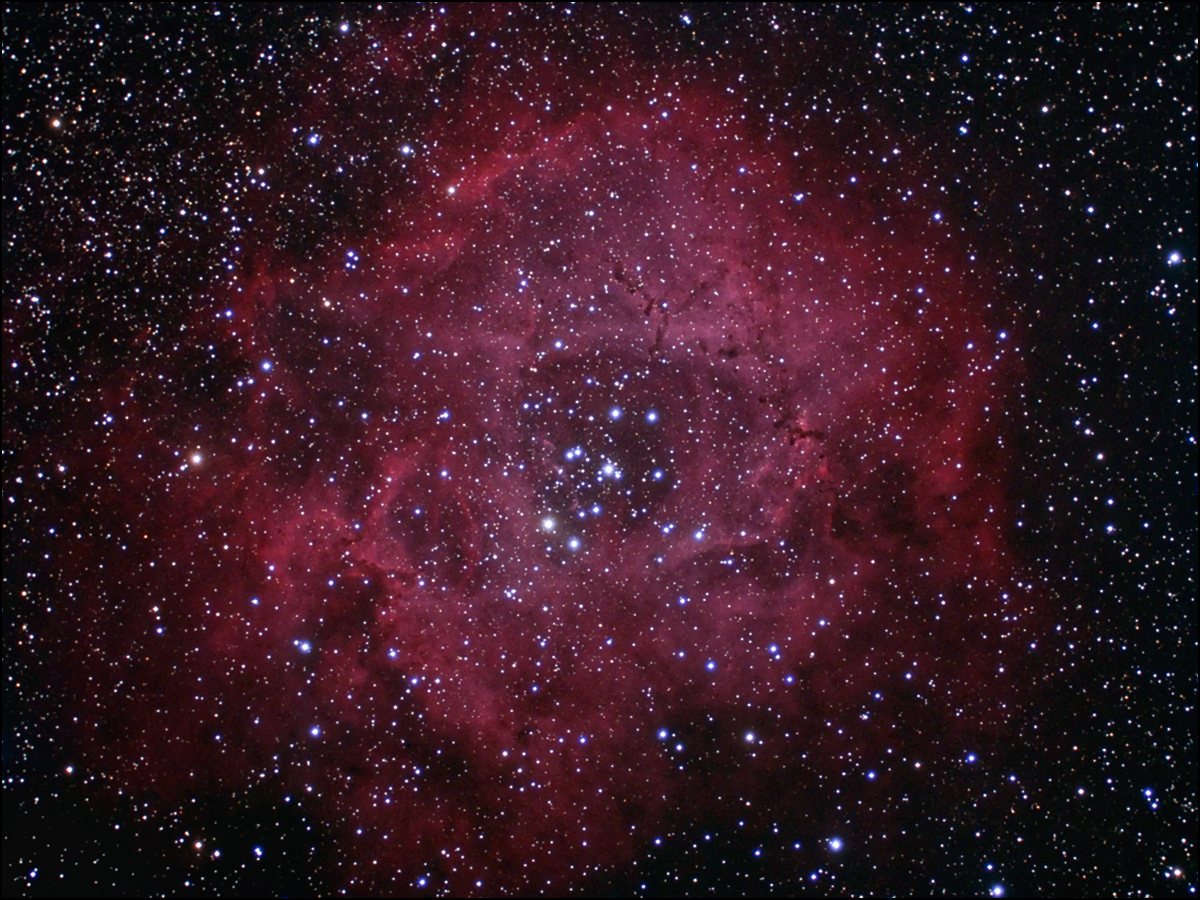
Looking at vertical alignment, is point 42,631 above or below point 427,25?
below

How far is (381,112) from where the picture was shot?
102 cm

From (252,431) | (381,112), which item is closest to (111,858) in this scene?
A: (252,431)

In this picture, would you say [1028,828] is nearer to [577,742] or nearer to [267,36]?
[577,742]

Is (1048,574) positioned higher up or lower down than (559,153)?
lower down

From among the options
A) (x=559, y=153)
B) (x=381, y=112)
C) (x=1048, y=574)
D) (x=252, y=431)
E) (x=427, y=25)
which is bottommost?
(x=1048, y=574)

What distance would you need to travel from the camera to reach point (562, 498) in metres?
1.05

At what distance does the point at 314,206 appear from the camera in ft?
3.36

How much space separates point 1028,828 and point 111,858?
2.06m

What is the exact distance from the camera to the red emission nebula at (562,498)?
1.03m

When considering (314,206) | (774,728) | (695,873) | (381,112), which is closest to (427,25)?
(381,112)

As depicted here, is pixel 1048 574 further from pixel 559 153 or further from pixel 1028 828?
pixel 559 153

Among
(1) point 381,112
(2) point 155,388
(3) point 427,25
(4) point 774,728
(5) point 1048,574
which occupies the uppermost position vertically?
(3) point 427,25

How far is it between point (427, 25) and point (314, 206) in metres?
0.45

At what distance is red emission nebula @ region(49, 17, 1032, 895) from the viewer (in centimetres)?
103
